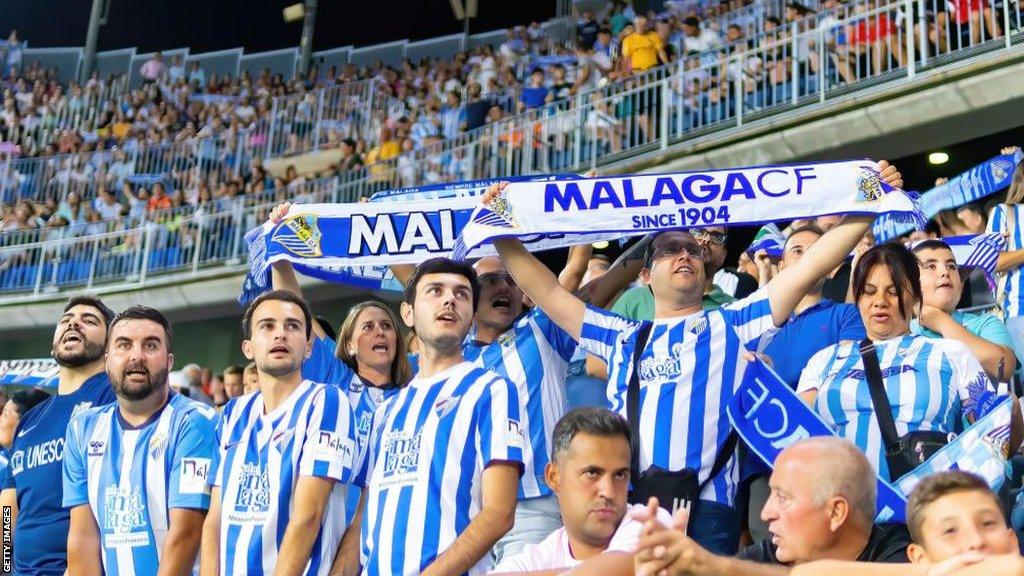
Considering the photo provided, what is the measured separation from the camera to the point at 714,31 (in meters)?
13.2

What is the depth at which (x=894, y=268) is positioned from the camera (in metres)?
4.60

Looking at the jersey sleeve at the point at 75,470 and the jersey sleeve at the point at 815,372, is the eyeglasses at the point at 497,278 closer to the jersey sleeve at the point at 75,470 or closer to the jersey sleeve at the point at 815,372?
the jersey sleeve at the point at 815,372

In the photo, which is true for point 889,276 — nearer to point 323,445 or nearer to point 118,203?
point 323,445

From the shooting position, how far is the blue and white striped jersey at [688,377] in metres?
4.26

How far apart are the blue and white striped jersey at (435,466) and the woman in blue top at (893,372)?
121 centimetres

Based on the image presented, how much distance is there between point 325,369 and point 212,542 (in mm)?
1264

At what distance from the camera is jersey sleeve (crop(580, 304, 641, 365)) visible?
15.3ft

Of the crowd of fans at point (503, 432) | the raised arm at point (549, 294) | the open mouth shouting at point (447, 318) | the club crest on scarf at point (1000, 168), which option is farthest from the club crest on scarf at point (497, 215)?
the club crest on scarf at point (1000, 168)

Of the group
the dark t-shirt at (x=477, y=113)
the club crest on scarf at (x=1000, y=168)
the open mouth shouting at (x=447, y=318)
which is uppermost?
the dark t-shirt at (x=477, y=113)

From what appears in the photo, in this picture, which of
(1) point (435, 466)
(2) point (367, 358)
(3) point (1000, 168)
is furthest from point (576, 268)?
(3) point (1000, 168)

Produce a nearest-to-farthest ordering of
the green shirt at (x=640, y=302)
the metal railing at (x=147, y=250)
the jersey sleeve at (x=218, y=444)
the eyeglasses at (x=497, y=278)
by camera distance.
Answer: the jersey sleeve at (x=218, y=444), the eyeglasses at (x=497, y=278), the green shirt at (x=640, y=302), the metal railing at (x=147, y=250)

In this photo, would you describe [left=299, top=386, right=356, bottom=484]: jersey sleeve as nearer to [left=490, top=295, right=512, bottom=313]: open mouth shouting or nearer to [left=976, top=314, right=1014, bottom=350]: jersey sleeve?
[left=490, top=295, right=512, bottom=313]: open mouth shouting

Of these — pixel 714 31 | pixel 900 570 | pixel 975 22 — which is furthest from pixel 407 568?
pixel 714 31

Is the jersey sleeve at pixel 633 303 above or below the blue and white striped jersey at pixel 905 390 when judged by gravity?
above
